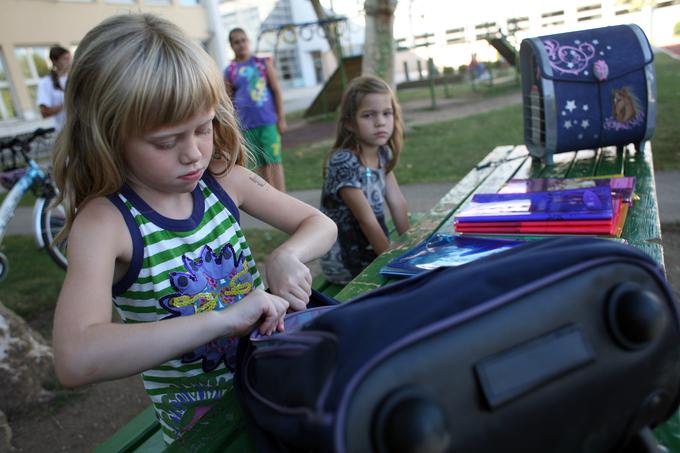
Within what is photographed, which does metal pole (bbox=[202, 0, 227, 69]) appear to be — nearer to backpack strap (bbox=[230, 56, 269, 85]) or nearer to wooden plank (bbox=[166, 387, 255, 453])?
backpack strap (bbox=[230, 56, 269, 85])

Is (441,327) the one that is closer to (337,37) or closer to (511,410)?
(511,410)

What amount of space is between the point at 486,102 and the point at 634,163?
10.7 metres

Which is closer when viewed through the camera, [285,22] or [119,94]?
[119,94]

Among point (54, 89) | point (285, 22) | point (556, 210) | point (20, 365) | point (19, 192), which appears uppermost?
point (285, 22)

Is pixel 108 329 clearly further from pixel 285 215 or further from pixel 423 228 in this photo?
pixel 423 228

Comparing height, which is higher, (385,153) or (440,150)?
(385,153)

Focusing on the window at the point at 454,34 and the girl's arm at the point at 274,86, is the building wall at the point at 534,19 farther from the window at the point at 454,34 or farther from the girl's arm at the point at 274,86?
the girl's arm at the point at 274,86

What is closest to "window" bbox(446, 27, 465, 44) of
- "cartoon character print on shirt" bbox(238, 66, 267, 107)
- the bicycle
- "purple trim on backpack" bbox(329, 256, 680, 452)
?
"cartoon character print on shirt" bbox(238, 66, 267, 107)

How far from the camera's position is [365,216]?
7.55ft

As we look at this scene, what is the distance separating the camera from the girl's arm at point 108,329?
944 mm

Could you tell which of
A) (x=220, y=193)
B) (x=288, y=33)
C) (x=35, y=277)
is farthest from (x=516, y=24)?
(x=288, y=33)

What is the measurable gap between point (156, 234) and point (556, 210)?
1.14 m

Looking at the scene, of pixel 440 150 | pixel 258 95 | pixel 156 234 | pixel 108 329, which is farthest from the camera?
pixel 440 150

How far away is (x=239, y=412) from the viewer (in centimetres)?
100
